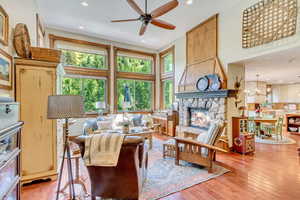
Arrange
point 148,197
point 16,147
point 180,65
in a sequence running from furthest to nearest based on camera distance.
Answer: point 180,65 → point 148,197 → point 16,147

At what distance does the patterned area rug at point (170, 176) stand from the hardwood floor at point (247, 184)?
0.12 m

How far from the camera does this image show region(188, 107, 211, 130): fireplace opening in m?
4.94

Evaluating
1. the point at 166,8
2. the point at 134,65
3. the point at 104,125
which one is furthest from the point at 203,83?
the point at 134,65

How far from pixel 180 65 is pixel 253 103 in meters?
6.68

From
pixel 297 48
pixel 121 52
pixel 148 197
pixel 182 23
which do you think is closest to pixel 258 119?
pixel 297 48

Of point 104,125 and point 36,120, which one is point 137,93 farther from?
point 36,120

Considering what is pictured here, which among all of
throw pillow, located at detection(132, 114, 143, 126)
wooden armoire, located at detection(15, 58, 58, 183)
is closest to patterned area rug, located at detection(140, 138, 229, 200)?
wooden armoire, located at detection(15, 58, 58, 183)

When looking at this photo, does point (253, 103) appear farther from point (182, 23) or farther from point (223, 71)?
point (182, 23)

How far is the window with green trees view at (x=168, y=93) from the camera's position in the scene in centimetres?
710

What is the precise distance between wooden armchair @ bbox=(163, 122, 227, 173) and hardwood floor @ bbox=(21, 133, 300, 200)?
1.22ft

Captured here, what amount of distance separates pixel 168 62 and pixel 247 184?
5745 millimetres

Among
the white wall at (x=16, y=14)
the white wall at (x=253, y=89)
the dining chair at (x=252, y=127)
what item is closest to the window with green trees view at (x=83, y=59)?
the white wall at (x=16, y=14)

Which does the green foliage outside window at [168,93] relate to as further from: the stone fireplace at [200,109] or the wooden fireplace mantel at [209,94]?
the wooden fireplace mantel at [209,94]

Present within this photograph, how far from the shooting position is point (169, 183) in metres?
2.55
